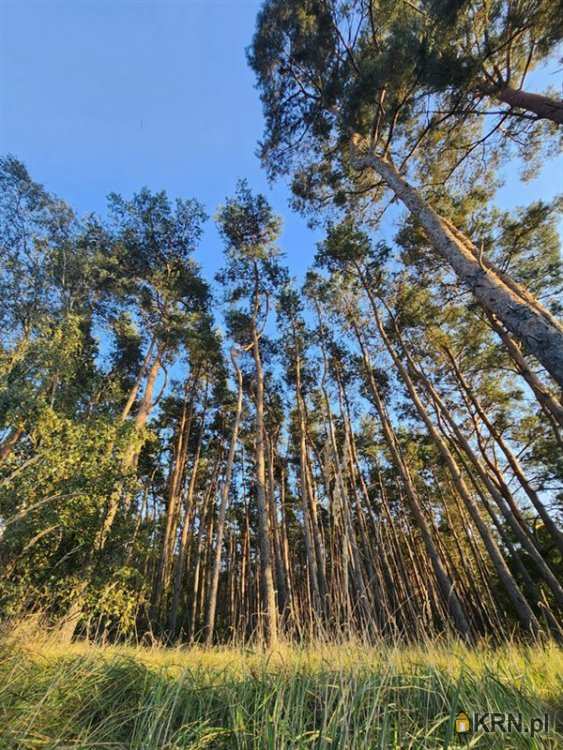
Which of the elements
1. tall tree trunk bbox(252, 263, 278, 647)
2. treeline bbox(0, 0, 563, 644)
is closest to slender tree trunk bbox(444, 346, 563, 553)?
treeline bbox(0, 0, 563, 644)

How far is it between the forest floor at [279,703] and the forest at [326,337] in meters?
0.36

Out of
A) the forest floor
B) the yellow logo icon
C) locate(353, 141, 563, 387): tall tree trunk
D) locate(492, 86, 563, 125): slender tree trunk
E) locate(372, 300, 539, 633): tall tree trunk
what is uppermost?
locate(492, 86, 563, 125): slender tree trunk

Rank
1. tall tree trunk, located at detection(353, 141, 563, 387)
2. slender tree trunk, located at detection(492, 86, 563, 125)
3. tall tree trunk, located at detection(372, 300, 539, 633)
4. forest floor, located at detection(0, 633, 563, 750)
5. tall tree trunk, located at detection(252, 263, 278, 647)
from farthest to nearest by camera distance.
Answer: tall tree trunk, located at detection(372, 300, 539, 633)
tall tree trunk, located at detection(252, 263, 278, 647)
slender tree trunk, located at detection(492, 86, 563, 125)
tall tree trunk, located at detection(353, 141, 563, 387)
forest floor, located at detection(0, 633, 563, 750)

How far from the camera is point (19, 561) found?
5082 mm

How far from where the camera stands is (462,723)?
135cm

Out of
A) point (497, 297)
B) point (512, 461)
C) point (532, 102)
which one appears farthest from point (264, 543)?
point (532, 102)

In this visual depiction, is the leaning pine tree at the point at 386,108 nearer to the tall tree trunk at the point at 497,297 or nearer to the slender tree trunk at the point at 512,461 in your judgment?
the tall tree trunk at the point at 497,297

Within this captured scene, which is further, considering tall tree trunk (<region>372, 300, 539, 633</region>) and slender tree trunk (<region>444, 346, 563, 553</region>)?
slender tree trunk (<region>444, 346, 563, 553</region>)

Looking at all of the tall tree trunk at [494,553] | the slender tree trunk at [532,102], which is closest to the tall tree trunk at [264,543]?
the tall tree trunk at [494,553]

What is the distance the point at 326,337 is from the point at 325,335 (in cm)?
18

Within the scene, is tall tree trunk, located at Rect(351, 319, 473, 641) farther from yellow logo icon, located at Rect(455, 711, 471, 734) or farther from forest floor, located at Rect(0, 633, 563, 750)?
yellow logo icon, located at Rect(455, 711, 471, 734)

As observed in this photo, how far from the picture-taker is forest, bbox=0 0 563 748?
4.60 m

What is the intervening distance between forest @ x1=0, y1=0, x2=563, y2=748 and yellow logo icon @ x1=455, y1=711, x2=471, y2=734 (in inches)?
23.8

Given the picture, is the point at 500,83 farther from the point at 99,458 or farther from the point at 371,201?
the point at 99,458
